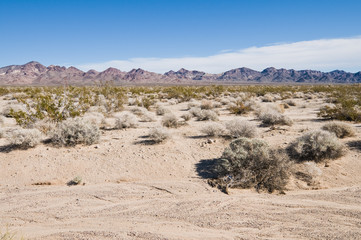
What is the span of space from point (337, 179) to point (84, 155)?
8637 mm

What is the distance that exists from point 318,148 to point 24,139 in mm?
10852

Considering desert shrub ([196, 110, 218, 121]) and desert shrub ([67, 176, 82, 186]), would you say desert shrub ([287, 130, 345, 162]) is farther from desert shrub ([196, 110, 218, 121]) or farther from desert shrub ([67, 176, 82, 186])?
desert shrub ([67, 176, 82, 186])

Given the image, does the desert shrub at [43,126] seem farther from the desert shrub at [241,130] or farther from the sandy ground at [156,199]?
the desert shrub at [241,130]

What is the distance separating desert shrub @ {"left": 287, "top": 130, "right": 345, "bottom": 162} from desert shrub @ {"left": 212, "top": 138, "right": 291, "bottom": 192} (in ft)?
4.01

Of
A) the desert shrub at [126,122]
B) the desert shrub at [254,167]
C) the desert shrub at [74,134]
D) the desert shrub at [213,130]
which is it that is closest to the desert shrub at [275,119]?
the desert shrub at [213,130]

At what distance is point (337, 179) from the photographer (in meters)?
7.30

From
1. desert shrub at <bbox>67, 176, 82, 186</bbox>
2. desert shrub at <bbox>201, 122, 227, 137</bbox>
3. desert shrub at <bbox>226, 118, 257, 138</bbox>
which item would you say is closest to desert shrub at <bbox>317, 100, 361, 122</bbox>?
desert shrub at <bbox>226, 118, 257, 138</bbox>

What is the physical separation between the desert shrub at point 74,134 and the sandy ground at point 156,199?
1.03 feet

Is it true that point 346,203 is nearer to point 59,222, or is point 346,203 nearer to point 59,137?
point 59,222

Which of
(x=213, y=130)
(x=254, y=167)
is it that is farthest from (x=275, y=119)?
(x=254, y=167)

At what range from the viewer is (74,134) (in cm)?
964

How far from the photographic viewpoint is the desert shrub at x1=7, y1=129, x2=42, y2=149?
8.98 meters

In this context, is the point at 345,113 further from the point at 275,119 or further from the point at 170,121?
the point at 170,121

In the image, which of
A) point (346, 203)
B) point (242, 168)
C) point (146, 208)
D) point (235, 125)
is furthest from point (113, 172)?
point (346, 203)
